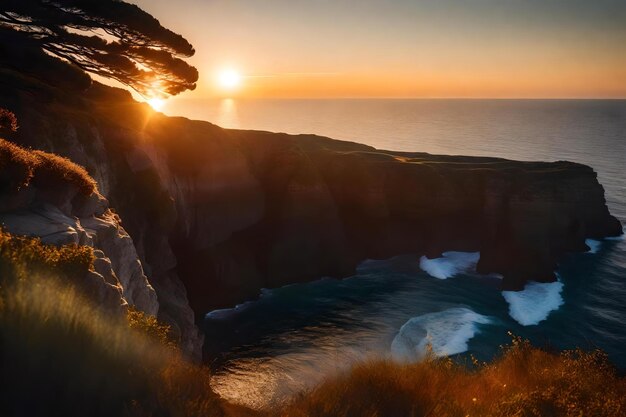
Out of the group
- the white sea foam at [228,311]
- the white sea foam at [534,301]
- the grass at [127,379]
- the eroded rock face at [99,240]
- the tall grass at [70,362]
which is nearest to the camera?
the tall grass at [70,362]

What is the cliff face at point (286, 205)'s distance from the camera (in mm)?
27281

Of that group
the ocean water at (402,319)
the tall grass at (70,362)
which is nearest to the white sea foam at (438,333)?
the ocean water at (402,319)

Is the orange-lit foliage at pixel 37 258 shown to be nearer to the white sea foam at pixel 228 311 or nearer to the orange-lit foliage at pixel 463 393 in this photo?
the orange-lit foliage at pixel 463 393

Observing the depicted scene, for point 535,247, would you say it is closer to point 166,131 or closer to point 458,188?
point 458,188

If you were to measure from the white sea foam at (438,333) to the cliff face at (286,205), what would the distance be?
1073cm

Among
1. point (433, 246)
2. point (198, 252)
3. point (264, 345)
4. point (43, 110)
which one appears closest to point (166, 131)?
point (198, 252)

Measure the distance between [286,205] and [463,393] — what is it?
3531 centimetres

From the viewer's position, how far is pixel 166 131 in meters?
37.5

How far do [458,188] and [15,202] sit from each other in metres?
47.6

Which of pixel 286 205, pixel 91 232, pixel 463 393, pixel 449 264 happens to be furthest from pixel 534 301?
pixel 91 232

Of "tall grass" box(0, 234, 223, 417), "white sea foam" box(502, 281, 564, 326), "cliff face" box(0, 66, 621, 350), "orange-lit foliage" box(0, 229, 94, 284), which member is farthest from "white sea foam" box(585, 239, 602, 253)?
"orange-lit foliage" box(0, 229, 94, 284)

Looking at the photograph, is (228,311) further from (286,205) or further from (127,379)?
(127,379)

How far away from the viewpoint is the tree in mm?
15469

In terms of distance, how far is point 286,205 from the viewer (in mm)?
44406
